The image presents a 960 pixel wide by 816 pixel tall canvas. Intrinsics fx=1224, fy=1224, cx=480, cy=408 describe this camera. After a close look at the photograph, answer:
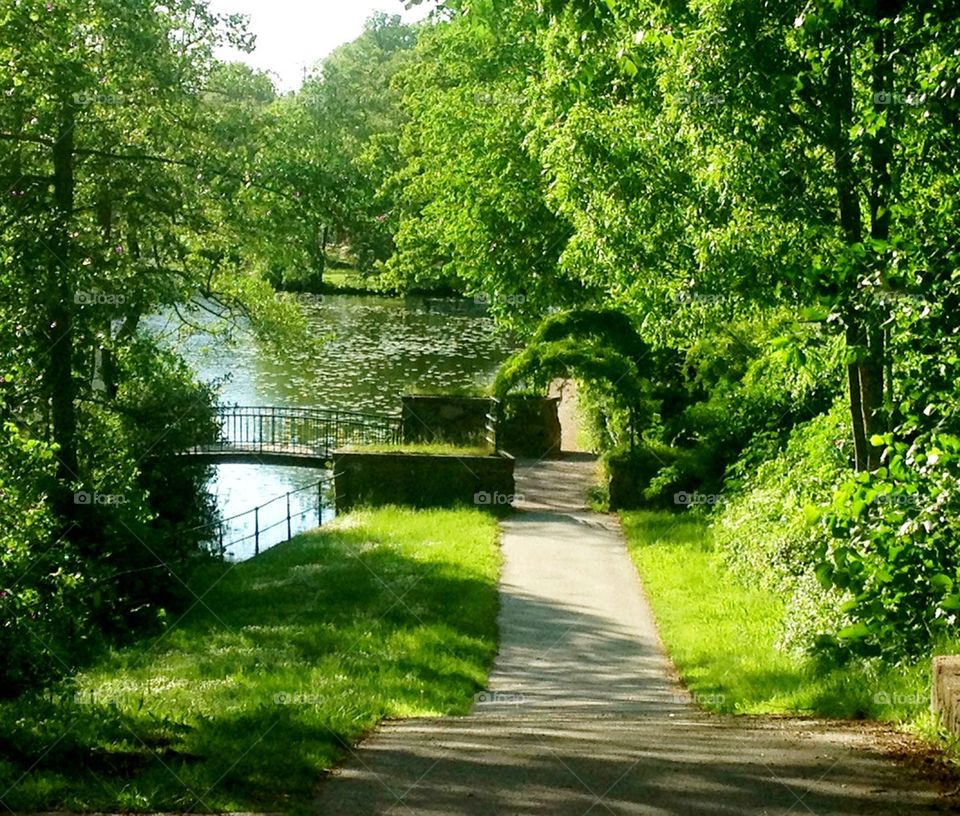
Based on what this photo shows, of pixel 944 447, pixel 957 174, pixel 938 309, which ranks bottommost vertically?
pixel 944 447

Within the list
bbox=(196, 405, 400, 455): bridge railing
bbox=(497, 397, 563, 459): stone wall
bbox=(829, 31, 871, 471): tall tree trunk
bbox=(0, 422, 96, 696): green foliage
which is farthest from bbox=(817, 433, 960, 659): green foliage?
bbox=(497, 397, 563, 459): stone wall

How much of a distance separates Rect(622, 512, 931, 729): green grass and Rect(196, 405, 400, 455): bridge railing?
11.1 metres

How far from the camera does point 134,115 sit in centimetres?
1812

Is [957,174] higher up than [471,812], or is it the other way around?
[957,174]

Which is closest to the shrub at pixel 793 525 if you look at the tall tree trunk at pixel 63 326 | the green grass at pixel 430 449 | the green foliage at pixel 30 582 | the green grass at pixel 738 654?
the green grass at pixel 738 654

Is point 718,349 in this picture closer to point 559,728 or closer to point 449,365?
point 559,728

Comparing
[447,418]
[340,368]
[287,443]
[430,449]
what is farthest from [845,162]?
[340,368]

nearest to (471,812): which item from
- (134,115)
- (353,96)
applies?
(134,115)

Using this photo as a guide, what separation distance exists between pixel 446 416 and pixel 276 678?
1724cm

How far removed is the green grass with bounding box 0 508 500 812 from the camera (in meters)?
6.52

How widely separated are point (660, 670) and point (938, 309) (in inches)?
309

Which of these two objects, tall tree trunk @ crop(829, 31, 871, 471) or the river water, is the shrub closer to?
tall tree trunk @ crop(829, 31, 871, 471)

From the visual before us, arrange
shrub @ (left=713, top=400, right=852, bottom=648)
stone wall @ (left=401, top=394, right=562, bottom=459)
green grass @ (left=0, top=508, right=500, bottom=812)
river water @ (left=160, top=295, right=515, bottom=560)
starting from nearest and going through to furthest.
A: green grass @ (left=0, top=508, right=500, bottom=812), shrub @ (left=713, top=400, right=852, bottom=648), stone wall @ (left=401, top=394, right=562, bottom=459), river water @ (left=160, top=295, right=515, bottom=560)

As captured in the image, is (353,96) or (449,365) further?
(353,96)
